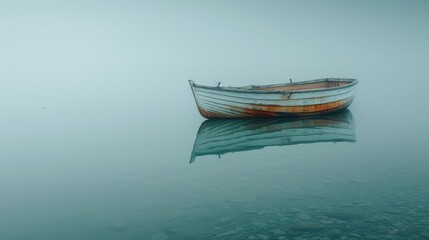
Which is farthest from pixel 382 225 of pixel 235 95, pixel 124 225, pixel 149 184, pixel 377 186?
pixel 235 95

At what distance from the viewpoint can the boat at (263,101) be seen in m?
26.5

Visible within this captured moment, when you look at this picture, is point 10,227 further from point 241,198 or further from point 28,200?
point 241,198

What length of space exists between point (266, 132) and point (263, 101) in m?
2.76

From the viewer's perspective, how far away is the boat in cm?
2647

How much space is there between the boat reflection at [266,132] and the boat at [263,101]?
687 mm

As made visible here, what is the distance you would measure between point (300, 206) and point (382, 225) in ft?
8.11

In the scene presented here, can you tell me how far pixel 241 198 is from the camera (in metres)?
13.5

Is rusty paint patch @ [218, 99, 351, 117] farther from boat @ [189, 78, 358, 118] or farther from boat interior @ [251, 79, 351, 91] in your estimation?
boat interior @ [251, 79, 351, 91]

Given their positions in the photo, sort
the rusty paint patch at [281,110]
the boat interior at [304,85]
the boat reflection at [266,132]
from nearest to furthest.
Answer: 1. the boat reflection at [266,132]
2. the rusty paint patch at [281,110]
3. the boat interior at [304,85]

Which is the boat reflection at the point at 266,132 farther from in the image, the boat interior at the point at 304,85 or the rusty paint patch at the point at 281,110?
the boat interior at the point at 304,85

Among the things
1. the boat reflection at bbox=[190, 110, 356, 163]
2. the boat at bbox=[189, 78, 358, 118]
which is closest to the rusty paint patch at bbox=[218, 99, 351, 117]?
the boat at bbox=[189, 78, 358, 118]

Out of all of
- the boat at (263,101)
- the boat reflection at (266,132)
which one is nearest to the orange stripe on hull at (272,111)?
the boat at (263,101)

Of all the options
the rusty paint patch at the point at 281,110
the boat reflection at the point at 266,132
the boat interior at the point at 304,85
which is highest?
the boat interior at the point at 304,85

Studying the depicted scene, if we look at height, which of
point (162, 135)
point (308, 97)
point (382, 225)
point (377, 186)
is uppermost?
point (308, 97)
